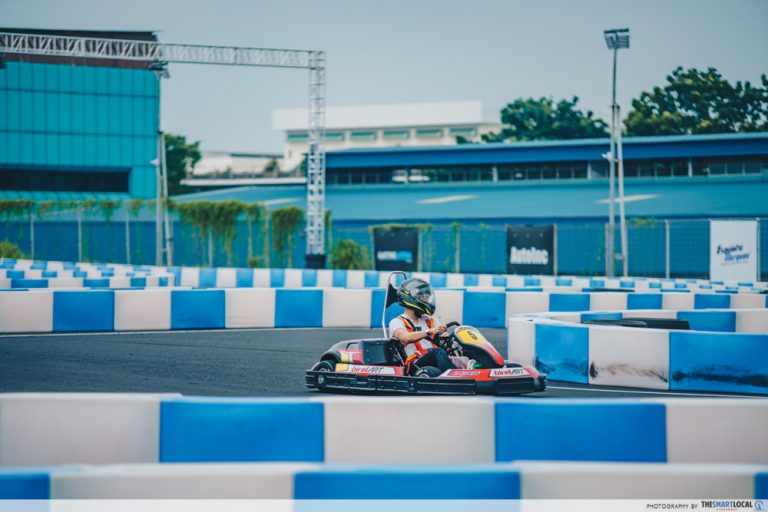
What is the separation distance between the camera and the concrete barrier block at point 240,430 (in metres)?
5.02

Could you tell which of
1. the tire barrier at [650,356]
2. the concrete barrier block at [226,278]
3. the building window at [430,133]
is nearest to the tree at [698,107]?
the building window at [430,133]

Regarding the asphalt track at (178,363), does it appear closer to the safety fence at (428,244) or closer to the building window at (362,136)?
the safety fence at (428,244)

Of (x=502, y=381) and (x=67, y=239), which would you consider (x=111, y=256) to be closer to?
(x=67, y=239)

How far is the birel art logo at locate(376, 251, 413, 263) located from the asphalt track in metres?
17.5

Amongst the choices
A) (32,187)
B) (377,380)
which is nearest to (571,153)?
(32,187)

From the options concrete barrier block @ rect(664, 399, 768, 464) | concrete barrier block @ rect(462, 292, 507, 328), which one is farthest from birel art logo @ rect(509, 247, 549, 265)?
concrete barrier block @ rect(664, 399, 768, 464)

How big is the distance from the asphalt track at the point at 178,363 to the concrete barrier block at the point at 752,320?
2910 mm

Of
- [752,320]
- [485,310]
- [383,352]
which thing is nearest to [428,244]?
[485,310]

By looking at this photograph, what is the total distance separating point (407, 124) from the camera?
249 feet

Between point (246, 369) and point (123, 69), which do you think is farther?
point (123, 69)

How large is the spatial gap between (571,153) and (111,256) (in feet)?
70.8

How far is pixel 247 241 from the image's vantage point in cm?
4053

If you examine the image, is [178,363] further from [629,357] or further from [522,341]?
[629,357]

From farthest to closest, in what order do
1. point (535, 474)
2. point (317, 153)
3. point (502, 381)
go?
point (317, 153) < point (502, 381) < point (535, 474)
